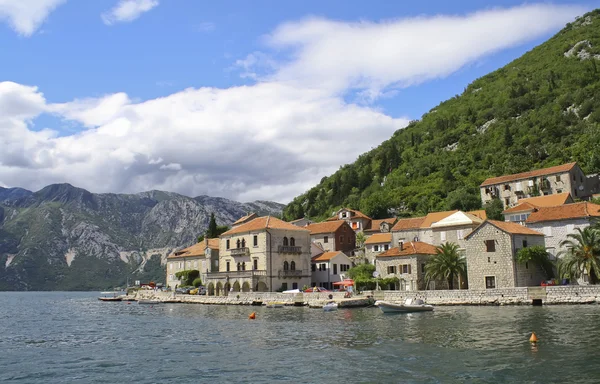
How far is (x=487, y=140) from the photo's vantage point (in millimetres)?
125375

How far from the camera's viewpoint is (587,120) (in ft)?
361

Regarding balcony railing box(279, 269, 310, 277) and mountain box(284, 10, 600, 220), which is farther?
mountain box(284, 10, 600, 220)

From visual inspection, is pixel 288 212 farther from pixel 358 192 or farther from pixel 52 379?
pixel 52 379

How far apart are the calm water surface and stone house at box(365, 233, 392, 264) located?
3319 centimetres

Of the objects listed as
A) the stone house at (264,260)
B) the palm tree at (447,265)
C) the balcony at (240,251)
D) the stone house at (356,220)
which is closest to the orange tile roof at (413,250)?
the palm tree at (447,265)

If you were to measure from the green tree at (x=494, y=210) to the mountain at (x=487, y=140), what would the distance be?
23.3 feet

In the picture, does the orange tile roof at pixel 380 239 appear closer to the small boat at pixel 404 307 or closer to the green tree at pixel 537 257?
the green tree at pixel 537 257

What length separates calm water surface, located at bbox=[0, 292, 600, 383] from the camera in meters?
21.1

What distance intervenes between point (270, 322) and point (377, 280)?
22.3 metres

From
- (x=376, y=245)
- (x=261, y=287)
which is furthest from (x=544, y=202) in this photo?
(x=261, y=287)

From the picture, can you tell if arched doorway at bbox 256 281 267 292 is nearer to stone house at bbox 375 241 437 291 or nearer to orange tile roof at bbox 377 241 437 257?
stone house at bbox 375 241 437 291

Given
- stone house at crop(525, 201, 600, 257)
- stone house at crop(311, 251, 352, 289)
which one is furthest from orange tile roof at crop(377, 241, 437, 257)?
stone house at crop(311, 251, 352, 289)

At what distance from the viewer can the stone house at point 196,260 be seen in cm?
9019

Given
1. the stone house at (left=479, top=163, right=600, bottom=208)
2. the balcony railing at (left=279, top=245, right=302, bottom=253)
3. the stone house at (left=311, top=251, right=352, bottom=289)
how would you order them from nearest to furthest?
1. the balcony railing at (left=279, top=245, right=302, bottom=253)
2. the stone house at (left=311, top=251, right=352, bottom=289)
3. the stone house at (left=479, top=163, right=600, bottom=208)
